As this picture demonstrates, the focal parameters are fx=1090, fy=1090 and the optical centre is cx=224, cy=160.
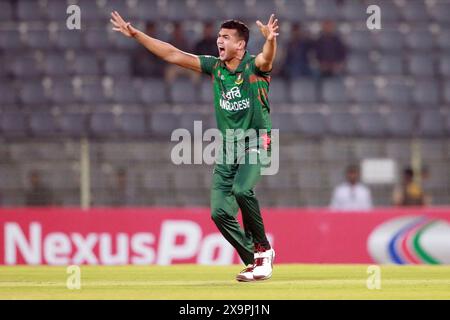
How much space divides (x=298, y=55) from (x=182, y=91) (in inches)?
79.9

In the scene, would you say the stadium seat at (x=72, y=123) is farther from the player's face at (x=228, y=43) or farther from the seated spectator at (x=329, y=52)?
the player's face at (x=228, y=43)

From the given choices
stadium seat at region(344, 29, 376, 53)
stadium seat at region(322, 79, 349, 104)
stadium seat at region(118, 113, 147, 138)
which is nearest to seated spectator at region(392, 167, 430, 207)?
stadium seat at region(322, 79, 349, 104)

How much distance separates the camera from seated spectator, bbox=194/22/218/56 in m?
17.6

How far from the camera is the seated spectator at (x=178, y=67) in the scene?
18016 millimetres

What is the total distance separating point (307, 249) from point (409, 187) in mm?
1769

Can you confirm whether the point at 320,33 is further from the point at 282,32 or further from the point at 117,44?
the point at 117,44

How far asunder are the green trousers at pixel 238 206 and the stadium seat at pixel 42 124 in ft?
27.3

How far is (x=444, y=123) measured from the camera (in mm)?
17641

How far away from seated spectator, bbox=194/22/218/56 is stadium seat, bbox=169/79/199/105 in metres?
0.63

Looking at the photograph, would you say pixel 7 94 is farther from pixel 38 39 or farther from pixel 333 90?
pixel 333 90

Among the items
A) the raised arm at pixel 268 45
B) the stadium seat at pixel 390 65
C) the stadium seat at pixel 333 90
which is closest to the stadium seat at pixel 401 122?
the stadium seat at pixel 333 90

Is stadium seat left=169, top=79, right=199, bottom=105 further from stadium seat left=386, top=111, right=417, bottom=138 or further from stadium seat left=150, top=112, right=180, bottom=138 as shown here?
stadium seat left=386, top=111, right=417, bottom=138
